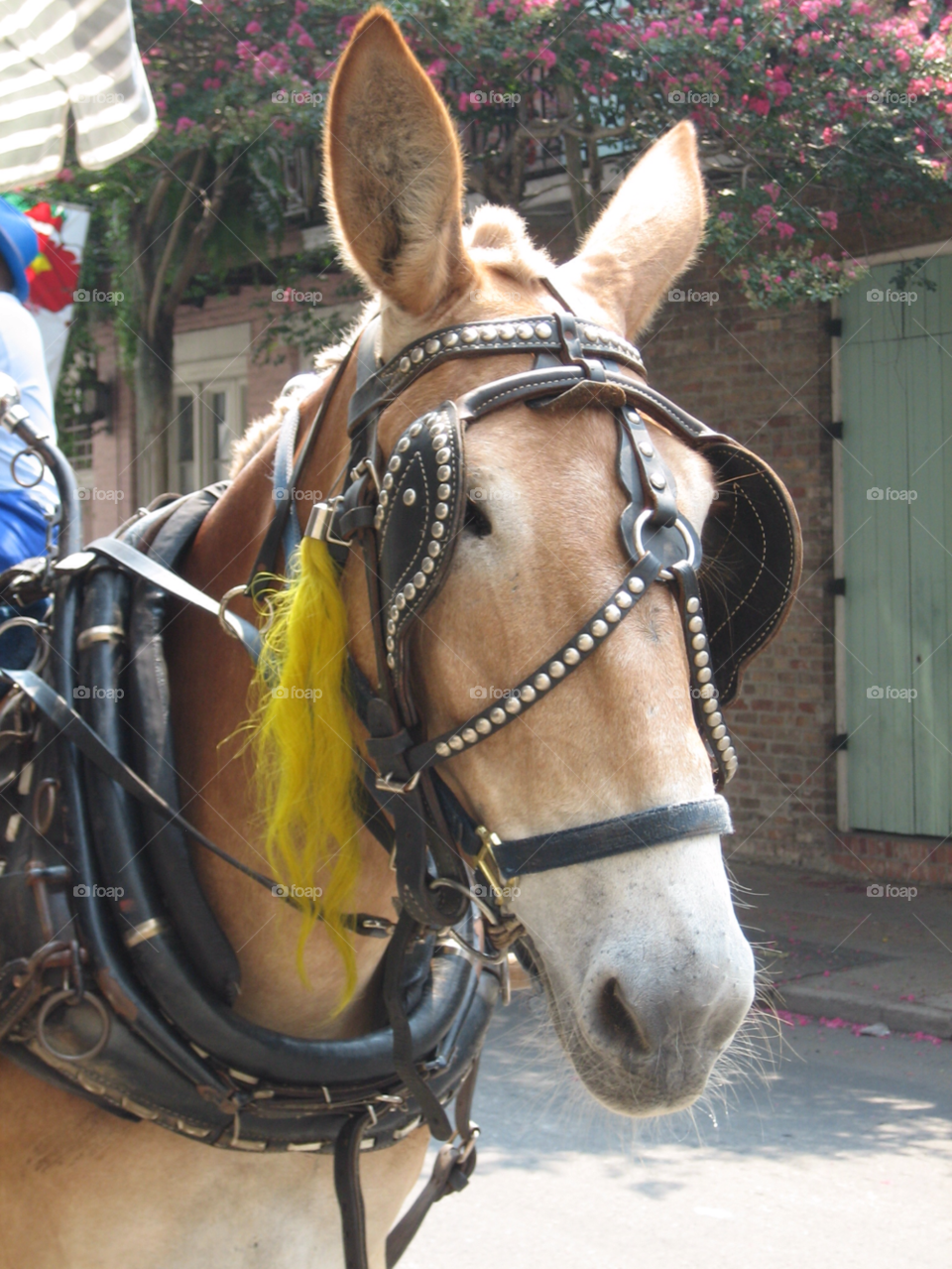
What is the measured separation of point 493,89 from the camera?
282 inches

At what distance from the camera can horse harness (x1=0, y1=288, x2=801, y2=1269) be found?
1504 mm

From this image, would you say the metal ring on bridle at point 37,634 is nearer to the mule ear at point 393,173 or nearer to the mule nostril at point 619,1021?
the mule ear at point 393,173

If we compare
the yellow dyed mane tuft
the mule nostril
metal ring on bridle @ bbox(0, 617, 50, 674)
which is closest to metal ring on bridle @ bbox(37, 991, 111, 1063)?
the yellow dyed mane tuft

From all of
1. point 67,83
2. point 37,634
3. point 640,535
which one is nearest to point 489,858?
point 640,535

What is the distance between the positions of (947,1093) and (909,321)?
4.93 m

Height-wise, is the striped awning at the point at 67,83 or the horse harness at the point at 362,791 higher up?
the striped awning at the point at 67,83

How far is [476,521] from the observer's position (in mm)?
1514

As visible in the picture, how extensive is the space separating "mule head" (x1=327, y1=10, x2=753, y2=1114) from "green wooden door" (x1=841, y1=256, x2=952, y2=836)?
6.84 m

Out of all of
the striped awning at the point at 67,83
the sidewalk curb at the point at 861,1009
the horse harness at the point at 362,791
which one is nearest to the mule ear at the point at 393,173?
the horse harness at the point at 362,791

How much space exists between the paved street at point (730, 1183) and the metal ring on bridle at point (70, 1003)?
1.61 metres

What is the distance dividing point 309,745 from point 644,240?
96 cm

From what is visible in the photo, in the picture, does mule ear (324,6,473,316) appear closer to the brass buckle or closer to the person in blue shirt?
the brass buckle

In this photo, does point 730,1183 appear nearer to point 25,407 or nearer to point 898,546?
point 25,407

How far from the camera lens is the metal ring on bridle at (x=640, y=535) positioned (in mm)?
1468
